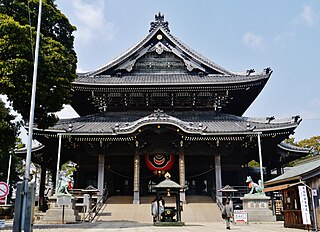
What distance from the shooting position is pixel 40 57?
1537cm

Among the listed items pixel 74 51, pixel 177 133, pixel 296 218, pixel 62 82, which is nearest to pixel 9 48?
pixel 62 82

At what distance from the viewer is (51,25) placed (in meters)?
17.3

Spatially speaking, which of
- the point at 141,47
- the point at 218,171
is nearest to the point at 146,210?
the point at 218,171

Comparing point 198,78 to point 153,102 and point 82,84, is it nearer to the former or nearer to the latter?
point 153,102

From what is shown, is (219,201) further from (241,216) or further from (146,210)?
(146,210)

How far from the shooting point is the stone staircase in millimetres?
20750

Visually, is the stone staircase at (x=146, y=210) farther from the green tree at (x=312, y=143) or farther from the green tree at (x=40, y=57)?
the green tree at (x=312, y=143)

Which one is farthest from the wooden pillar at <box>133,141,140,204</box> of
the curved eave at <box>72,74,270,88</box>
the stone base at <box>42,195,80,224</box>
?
the curved eave at <box>72,74,270,88</box>

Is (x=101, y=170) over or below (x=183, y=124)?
below

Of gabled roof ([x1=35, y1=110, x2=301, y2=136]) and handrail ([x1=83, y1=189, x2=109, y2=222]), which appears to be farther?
gabled roof ([x1=35, y1=110, x2=301, y2=136])

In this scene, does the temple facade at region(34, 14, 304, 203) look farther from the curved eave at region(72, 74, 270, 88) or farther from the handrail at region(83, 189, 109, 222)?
the handrail at region(83, 189, 109, 222)

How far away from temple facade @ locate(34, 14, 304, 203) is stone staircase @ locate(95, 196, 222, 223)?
1117 mm

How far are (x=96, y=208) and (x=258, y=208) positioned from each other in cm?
1131

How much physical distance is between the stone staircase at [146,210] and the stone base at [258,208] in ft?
6.74
